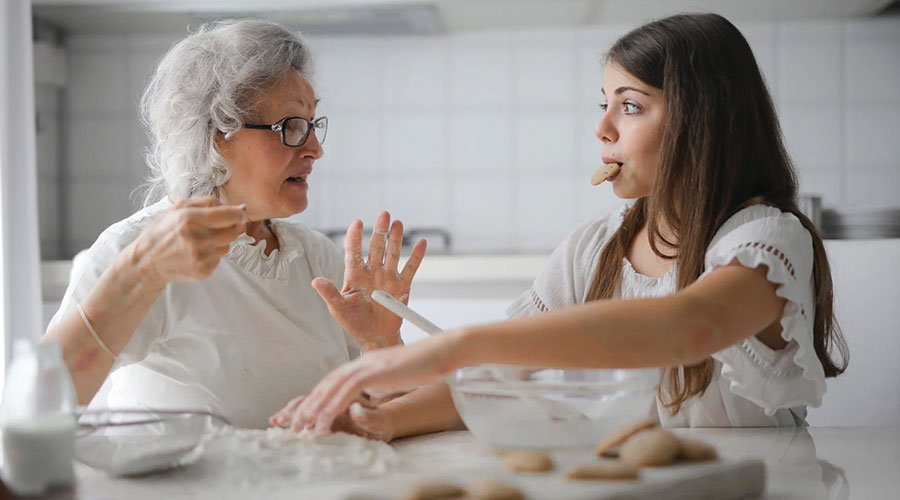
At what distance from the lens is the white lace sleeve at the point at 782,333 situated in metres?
1.12

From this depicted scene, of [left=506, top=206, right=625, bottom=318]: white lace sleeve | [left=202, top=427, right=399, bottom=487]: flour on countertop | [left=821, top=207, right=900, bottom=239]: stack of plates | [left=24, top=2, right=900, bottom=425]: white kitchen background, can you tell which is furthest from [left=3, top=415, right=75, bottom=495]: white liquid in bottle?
[left=24, top=2, right=900, bottom=425]: white kitchen background

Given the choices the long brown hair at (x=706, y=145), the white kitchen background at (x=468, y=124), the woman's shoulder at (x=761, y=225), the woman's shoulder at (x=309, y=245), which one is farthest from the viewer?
the white kitchen background at (x=468, y=124)

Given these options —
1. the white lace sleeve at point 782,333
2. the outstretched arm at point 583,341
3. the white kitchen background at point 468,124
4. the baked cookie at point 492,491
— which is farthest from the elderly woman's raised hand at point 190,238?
the white kitchen background at point 468,124

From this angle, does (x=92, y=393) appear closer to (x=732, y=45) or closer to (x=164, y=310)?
(x=164, y=310)

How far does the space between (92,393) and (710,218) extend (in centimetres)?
91

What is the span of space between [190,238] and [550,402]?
1.56ft

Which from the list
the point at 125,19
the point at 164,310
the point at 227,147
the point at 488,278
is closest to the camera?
the point at 164,310

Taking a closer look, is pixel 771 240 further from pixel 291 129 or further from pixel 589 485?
pixel 291 129

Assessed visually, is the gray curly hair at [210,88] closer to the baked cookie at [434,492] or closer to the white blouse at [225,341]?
the white blouse at [225,341]

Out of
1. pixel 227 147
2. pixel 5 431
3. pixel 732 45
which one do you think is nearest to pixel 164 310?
pixel 227 147

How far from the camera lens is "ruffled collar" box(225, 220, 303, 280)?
153cm

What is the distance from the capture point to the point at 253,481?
77cm

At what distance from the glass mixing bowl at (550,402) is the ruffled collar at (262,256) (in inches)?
27.9

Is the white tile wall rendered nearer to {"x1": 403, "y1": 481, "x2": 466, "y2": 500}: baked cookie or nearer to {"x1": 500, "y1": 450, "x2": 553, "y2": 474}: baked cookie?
{"x1": 500, "y1": 450, "x2": 553, "y2": 474}: baked cookie
